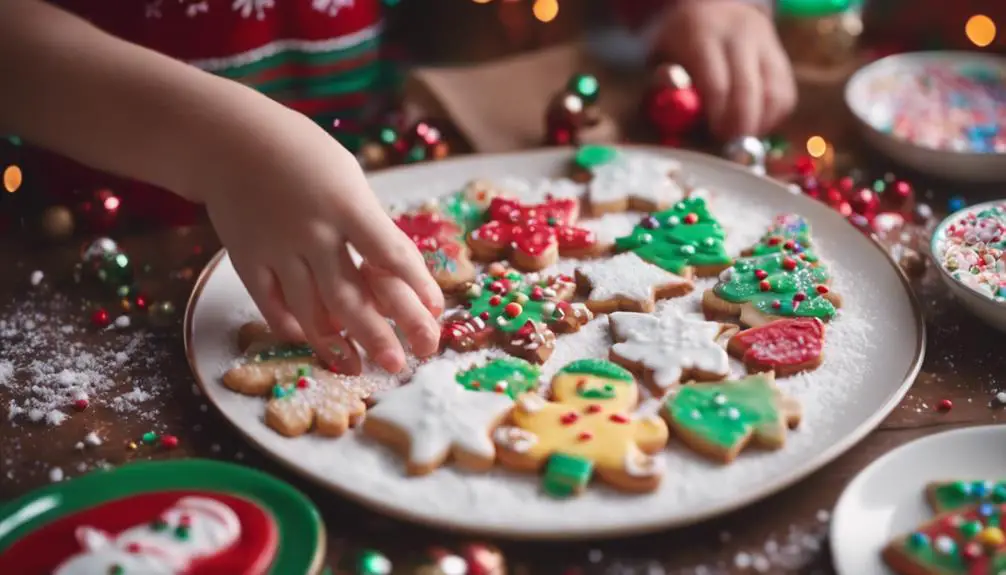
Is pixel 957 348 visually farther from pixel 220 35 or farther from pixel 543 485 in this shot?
pixel 220 35

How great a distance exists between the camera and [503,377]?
0.88 m

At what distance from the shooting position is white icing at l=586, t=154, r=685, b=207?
1.16 metres

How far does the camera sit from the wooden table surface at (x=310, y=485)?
0.75 meters

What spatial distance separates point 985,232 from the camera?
1.07 metres

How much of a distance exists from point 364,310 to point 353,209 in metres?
0.08

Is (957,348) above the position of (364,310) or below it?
below

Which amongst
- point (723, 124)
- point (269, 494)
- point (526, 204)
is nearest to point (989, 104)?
point (723, 124)

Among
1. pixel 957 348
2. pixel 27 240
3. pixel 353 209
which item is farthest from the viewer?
pixel 27 240

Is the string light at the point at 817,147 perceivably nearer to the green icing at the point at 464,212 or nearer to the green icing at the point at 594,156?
the green icing at the point at 594,156

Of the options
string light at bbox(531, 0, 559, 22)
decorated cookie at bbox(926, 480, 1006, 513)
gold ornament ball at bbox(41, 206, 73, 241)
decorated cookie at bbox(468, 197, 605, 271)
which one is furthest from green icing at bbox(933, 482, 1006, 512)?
string light at bbox(531, 0, 559, 22)

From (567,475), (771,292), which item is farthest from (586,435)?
(771,292)

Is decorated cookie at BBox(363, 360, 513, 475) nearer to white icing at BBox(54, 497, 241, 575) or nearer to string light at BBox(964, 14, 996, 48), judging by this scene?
white icing at BBox(54, 497, 241, 575)

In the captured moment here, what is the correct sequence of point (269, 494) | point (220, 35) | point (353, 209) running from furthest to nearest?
point (220, 35) < point (353, 209) < point (269, 494)

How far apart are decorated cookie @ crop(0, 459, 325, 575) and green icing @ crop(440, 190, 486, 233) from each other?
1.44 feet
